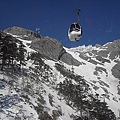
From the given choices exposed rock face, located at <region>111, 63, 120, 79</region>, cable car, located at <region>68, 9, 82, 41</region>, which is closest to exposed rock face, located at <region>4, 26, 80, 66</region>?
exposed rock face, located at <region>111, 63, 120, 79</region>

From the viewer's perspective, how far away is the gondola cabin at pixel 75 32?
17.8 m

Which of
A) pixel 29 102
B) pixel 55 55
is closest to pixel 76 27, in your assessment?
pixel 29 102

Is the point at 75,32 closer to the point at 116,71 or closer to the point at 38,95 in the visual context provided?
the point at 38,95

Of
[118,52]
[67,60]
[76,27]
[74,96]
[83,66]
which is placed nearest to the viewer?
[76,27]

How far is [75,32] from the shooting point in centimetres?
1783

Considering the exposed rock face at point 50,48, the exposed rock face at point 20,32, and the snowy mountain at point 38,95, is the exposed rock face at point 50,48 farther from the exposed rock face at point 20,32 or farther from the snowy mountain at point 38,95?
the exposed rock face at point 20,32

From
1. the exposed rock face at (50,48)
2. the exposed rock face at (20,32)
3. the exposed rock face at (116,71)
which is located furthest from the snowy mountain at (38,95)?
the exposed rock face at (20,32)

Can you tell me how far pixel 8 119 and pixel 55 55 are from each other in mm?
81296

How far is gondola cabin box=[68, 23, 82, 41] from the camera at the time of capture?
17.8m

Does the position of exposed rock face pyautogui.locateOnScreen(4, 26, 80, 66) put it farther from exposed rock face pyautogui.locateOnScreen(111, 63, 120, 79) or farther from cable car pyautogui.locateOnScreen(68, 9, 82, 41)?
cable car pyautogui.locateOnScreen(68, 9, 82, 41)

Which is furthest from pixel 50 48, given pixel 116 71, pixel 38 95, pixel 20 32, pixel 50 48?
pixel 38 95

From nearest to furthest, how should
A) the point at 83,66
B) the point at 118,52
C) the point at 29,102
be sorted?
the point at 29,102 → the point at 83,66 → the point at 118,52

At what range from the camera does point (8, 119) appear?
725 inches

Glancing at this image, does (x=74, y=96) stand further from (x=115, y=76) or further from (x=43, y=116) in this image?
(x=115, y=76)
